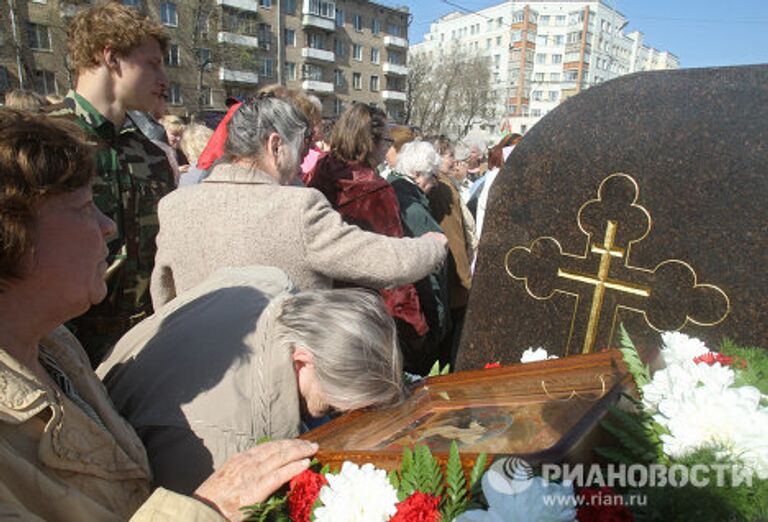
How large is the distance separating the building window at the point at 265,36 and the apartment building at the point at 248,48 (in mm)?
72

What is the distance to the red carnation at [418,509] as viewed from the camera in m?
0.93

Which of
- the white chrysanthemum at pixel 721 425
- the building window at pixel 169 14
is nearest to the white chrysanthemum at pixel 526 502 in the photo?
the white chrysanthemum at pixel 721 425

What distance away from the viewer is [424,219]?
335cm

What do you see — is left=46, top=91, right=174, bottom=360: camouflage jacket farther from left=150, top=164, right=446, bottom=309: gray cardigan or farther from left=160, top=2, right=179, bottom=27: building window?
left=160, top=2, right=179, bottom=27: building window

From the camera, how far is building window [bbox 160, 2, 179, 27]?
30.4 metres

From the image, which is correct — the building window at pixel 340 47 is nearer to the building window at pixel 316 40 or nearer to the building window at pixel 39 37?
the building window at pixel 316 40

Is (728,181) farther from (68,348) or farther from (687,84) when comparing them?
(68,348)

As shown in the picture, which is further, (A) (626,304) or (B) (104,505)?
(A) (626,304)

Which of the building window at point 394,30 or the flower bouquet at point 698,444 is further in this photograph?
the building window at point 394,30

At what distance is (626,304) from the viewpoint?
6.55ft

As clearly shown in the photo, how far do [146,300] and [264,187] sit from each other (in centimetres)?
87

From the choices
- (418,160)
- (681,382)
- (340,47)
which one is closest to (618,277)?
(681,382)

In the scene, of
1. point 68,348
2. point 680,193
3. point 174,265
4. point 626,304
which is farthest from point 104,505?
point 680,193

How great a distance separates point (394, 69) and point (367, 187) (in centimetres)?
4770
